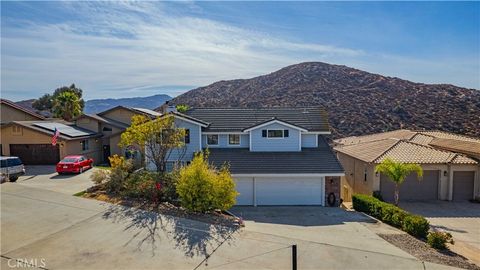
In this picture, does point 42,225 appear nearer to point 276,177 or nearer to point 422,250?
point 276,177

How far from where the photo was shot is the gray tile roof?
22520mm

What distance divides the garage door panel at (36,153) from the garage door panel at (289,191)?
19045mm

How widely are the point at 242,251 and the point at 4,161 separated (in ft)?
63.7

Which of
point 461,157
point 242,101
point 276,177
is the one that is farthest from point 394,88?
point 276,177

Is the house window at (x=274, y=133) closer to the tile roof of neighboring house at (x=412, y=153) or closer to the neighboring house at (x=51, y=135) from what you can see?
the tile roof of neighboring house at (x=412, y=153)

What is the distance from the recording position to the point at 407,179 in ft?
81.3

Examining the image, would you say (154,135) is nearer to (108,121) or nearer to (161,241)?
(161,241)

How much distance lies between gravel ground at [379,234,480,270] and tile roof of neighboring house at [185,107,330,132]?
11318 mm

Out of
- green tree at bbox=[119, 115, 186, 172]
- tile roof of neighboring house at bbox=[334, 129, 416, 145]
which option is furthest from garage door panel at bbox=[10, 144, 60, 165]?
tile roof of neighboring house at bbox=[334, 129, 416, 145]

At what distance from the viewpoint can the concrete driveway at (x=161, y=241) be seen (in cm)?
1128

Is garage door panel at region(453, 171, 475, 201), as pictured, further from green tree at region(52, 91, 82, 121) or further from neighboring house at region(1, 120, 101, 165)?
green tree at region(52, 91, 82, 121)

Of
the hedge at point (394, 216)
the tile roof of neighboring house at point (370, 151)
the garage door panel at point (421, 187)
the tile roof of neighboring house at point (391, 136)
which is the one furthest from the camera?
the tile roof of neighboring house at point (391, 136)

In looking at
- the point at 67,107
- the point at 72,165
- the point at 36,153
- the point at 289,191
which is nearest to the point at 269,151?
the point at 289,191

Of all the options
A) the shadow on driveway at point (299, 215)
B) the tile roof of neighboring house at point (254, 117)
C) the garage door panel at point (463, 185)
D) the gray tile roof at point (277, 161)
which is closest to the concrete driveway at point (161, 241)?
the shadow on driveway at point (299, 215)
